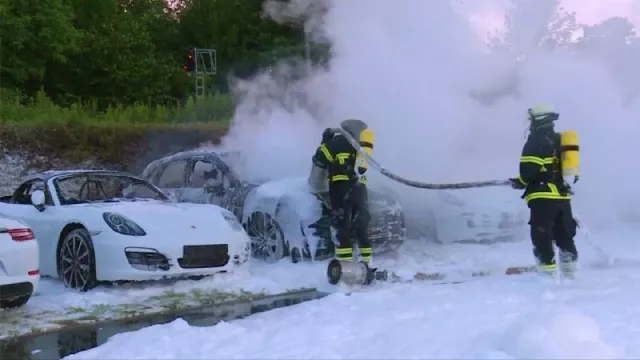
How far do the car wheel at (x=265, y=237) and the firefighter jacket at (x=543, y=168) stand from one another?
10.1 ft

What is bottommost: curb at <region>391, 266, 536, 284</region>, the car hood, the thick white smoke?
curb at <region>391, 266, 536, 284</region>

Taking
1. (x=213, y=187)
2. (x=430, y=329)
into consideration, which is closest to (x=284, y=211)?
(x=213, y=187)

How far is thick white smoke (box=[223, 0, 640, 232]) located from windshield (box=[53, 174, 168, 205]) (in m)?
1.95

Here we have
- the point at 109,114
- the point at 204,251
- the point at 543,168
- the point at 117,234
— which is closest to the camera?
the point at 543,168

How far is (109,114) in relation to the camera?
18797mm

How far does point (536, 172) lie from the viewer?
7434 millimetres

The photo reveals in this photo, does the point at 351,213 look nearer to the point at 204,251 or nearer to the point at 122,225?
the point at 204,251

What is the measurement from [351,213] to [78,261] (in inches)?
111

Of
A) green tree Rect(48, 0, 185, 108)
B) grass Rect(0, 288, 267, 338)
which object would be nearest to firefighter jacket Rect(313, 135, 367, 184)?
grass Rect(0, 288, 267, 338)

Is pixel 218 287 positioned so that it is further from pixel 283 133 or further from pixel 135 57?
pixel 135 57

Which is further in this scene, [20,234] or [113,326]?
[20,234]

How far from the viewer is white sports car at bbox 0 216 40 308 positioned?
6609 millimetres

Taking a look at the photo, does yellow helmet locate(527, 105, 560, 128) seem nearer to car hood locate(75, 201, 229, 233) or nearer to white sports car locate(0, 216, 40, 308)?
car hood locate(75, 201, 229, 233)

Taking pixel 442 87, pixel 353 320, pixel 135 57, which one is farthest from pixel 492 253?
pixel 135 57
